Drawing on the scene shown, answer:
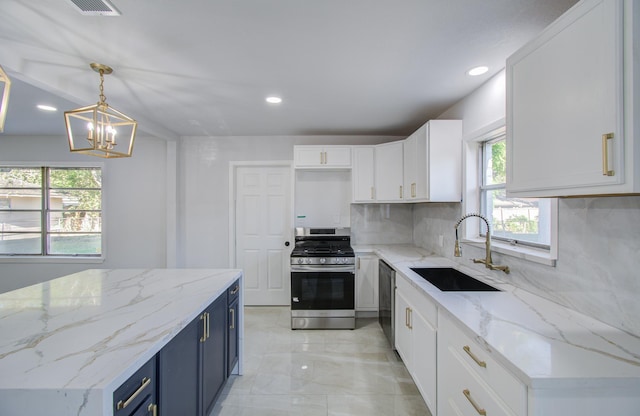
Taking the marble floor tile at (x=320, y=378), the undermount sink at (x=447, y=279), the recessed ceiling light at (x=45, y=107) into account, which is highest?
the recessed ceiling light at (x=45, y=107)

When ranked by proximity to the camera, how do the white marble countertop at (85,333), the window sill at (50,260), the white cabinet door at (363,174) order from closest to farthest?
the white marble countertop at (85,333) → the white cabinet door at (363,174) → the window sill at (50,260)

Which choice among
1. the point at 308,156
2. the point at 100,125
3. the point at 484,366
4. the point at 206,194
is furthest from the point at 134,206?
the point at 484,366

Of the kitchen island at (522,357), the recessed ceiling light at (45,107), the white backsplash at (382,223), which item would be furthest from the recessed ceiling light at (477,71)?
the recessed ceiling light at (45,107)

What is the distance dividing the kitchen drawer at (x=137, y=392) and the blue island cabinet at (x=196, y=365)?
0.19 ft

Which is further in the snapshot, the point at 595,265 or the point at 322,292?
the point at 322,292

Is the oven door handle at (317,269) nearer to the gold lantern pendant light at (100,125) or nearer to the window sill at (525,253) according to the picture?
the window sill at (525,253)

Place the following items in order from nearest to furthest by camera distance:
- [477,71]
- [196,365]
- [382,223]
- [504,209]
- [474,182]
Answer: [196,365] → [477,71] → [504,209] → [474,182] → [382,223]

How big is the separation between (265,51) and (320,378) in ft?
8.33

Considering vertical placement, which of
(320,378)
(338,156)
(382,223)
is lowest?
(320,378)

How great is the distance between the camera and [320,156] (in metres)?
3.55

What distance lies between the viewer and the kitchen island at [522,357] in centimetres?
87

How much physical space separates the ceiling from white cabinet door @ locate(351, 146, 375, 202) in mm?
684

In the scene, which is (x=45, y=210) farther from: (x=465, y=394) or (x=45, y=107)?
(x=465, y=394)

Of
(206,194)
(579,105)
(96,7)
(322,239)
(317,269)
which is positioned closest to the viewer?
(579,105)
